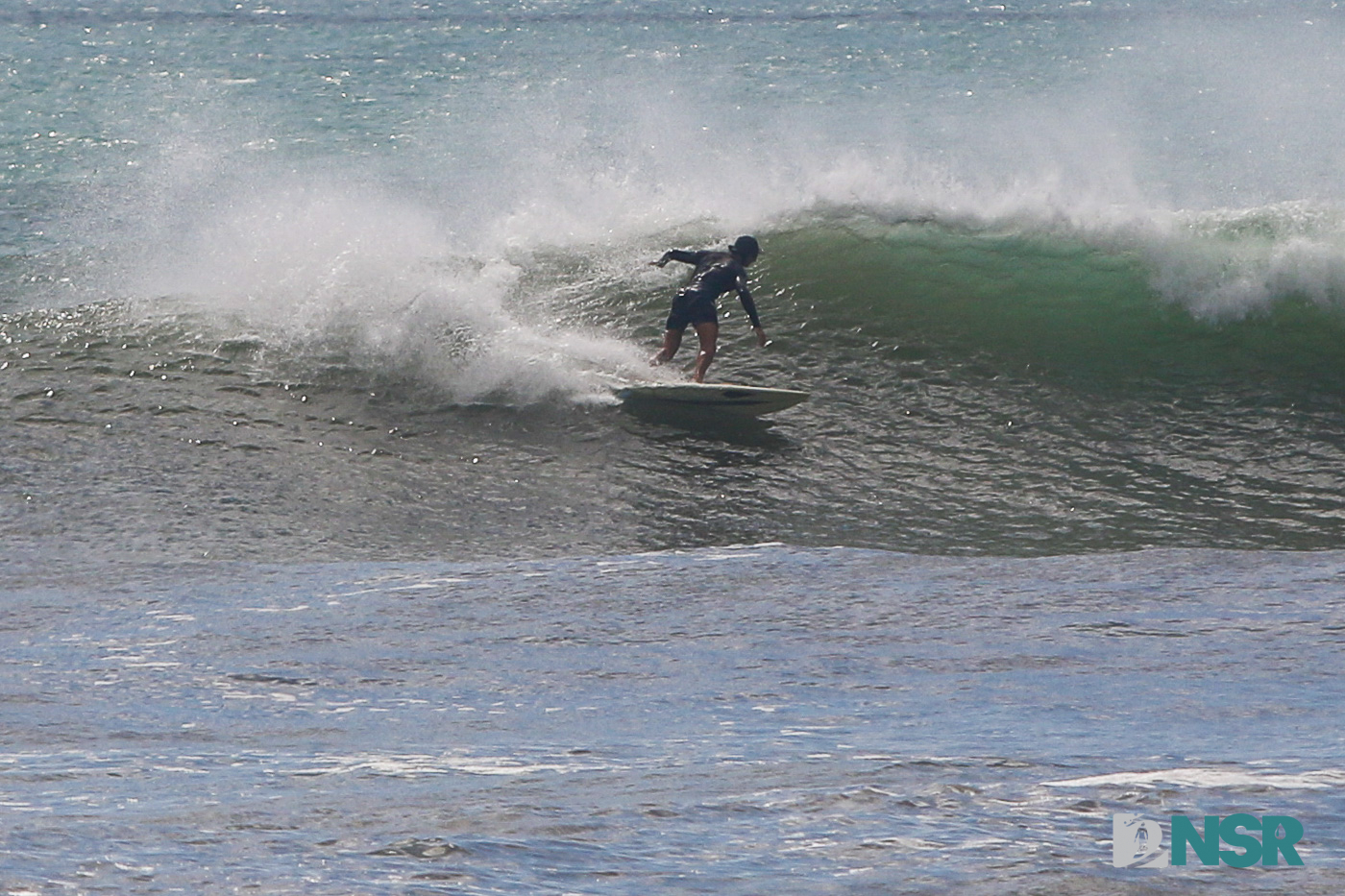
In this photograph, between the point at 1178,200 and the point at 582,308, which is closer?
the point at 582,308

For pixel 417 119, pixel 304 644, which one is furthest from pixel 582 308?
pixel 417 119

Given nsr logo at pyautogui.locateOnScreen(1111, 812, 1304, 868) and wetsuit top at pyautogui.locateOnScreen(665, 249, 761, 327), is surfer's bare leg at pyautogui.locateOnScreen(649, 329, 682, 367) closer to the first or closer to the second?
wetsuit top at pyautogui.locateOnScreen(665, 249, 761, 327)

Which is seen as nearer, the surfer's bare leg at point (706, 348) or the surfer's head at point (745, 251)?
the surfer's bare leg at point (706, 348)

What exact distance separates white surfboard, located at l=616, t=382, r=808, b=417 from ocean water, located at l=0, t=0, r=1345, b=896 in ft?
0.58

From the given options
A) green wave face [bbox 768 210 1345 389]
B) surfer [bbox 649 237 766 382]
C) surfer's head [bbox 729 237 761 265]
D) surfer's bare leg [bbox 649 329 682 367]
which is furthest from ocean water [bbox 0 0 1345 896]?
surfer's head [bbox 729 237 761 265]

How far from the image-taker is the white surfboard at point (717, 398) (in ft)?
35.8

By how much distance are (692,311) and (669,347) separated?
41cm

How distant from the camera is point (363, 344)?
12477 mm

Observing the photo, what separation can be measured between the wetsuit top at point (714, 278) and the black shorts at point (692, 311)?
11 millimetres

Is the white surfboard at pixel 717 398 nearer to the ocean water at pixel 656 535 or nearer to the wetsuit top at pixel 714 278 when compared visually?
the ocean water at pixel 656 535

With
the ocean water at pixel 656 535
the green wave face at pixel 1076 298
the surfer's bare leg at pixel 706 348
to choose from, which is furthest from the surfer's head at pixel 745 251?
the green wave face at pixel 1076 298

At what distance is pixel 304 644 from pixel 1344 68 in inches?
1582

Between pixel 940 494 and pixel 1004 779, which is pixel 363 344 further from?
pixel 1004 779

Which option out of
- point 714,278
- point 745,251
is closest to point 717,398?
point 714,278
